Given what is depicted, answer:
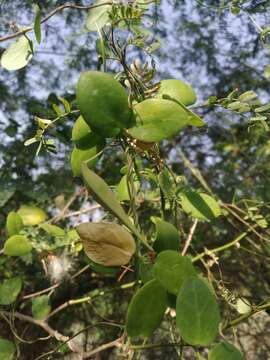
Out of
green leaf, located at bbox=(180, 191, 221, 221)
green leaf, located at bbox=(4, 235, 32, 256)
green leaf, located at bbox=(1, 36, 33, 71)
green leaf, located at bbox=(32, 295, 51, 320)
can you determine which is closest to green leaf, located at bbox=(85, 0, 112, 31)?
green leaf, located at bbox=(1, 36, 33, 71)

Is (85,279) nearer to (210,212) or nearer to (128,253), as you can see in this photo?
(210,212)

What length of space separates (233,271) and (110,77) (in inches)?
28.3

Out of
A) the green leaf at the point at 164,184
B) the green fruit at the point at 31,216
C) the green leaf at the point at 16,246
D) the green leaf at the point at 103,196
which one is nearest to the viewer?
the green leaf at the point at 103,196

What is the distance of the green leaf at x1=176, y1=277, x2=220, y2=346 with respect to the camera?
0.96ft

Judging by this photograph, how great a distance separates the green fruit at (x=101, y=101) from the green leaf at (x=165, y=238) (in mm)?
68

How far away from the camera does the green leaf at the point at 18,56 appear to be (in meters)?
0.40

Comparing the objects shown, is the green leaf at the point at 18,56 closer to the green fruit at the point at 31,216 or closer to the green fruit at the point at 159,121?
the green fruit at the point at 159,121

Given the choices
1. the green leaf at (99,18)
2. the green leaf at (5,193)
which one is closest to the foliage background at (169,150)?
the green leaf at (5,193)

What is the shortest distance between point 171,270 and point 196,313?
0.03 m

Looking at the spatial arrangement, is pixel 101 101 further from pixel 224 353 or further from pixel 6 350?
pixel 6 350

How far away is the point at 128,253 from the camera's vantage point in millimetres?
287

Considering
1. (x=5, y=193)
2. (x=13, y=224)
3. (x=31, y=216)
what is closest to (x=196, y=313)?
(x=13, y=224)

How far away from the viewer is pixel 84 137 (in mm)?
342

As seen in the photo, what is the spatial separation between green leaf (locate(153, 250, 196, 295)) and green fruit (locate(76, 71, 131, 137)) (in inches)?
3.4
